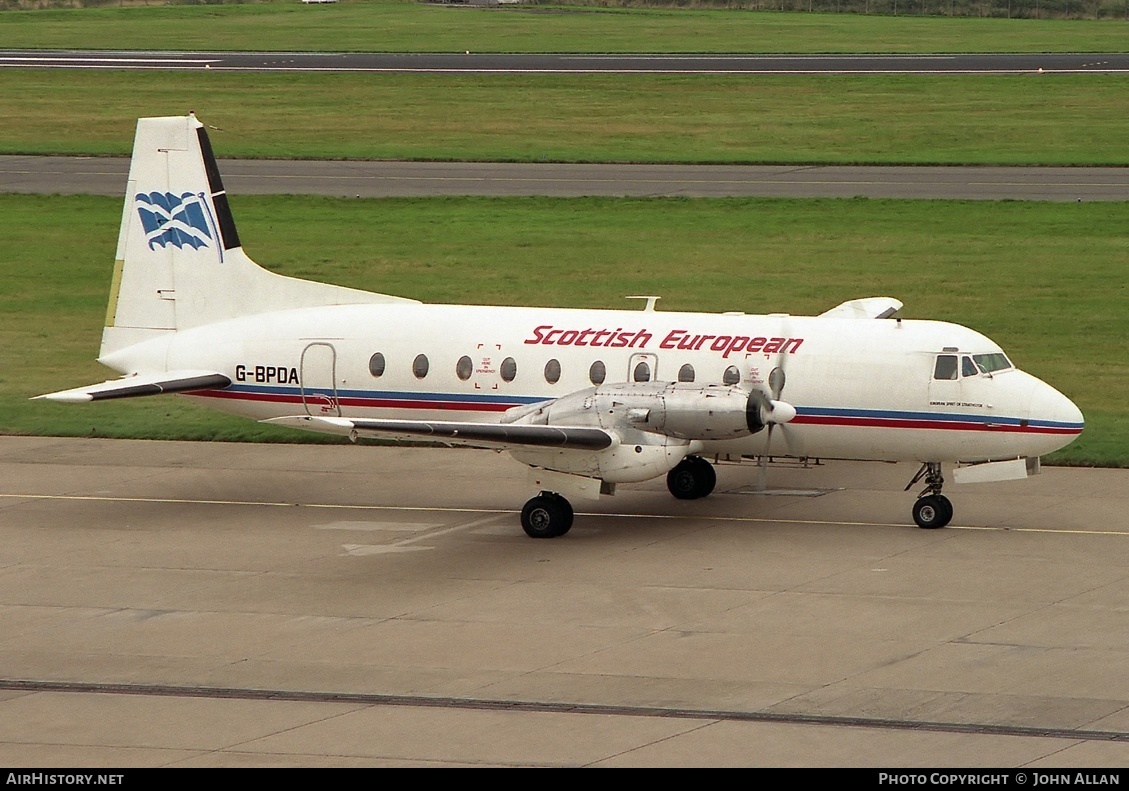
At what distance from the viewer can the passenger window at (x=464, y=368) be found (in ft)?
82.7

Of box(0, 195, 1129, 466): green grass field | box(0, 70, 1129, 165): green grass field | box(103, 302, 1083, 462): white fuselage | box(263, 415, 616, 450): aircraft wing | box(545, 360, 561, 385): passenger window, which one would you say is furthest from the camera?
box(0, 70, 1129, 165): green grass field

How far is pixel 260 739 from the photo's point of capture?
15875 mm

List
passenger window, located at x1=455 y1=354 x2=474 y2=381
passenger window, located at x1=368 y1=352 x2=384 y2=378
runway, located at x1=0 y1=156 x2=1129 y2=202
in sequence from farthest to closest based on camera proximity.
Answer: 1. runway, located at x1=0 y1=156 x2=1129 y2=202
2. passenger window, located at x1=368 y1=352 x2=384 y2=378
3. passenger window, located at x1=455 y1=354 x2=474 y2=381

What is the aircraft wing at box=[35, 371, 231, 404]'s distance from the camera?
2392cm

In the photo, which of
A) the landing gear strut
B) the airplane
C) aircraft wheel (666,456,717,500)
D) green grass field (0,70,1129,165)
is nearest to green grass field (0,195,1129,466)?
the airplane

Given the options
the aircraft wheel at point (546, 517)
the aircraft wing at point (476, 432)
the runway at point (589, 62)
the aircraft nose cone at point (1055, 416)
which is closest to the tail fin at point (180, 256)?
the aircraft wing at point (476, 432)

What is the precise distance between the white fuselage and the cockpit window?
13cm

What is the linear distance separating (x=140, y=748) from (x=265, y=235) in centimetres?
3734

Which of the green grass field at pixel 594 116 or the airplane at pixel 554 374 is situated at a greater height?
the green grass field at pixel 594 116

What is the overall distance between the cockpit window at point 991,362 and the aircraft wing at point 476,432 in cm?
530

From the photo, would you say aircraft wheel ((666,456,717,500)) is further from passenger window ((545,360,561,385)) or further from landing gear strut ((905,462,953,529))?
landing gear strut ((905,462,953,529))

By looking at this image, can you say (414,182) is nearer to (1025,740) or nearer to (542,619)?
(542,619)

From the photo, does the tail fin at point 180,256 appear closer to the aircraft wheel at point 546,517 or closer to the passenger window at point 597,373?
the passenger window at point 597,373

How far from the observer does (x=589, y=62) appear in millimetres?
95688
